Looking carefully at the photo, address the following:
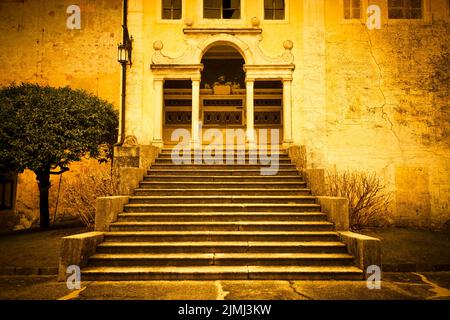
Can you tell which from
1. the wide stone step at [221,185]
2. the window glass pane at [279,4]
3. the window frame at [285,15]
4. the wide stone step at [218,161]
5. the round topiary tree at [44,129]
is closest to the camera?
the wide stone step at [221,185]

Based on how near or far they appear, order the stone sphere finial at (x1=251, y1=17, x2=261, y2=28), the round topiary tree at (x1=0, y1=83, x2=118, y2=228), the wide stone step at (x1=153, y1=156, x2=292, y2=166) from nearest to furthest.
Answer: the round topiary tree at (x1=0, y1=83, x2=118, y2=228)
the wide stone step at (x1=153, y1=156, x2=292, y2=166)
the stone sphere finial at (x1=251, y1=17, x2=261, y2=28)

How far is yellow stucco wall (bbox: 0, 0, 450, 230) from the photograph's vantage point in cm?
1070

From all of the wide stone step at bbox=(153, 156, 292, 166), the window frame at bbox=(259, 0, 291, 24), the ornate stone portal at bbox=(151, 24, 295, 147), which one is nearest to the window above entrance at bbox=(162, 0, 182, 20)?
the ornate stone portal at bbox=(151, 24, 295, 147)

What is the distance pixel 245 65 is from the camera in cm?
1087

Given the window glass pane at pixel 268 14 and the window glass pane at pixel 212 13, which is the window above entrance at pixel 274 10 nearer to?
the window glass pane at pixel 268 14

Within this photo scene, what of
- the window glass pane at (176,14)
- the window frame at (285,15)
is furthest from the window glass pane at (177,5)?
the window frame at (285,15)

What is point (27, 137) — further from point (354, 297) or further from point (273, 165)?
point (354, 297)

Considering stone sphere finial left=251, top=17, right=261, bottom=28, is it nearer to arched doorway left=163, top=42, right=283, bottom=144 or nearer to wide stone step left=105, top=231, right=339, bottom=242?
arched doorway left=163, top=42, right=283, bottom=144

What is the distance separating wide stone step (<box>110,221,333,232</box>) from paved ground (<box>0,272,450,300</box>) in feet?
4.50

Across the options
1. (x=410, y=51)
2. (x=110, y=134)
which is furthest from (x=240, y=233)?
(x=410, y=51)

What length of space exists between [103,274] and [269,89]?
9890 millimetres

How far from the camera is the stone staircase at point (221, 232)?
531 centimetres

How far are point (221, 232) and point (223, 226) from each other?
0.74 ft

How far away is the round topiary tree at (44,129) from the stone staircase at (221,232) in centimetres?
254
